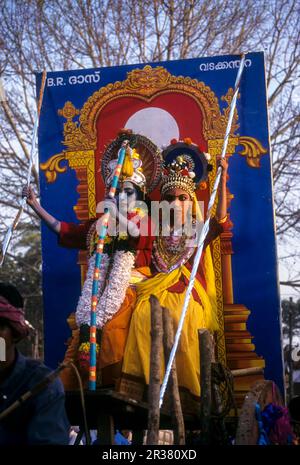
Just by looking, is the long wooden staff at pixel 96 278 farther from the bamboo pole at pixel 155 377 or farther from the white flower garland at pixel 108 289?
the bamboo pole at pixel 155 377

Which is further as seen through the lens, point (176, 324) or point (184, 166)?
point (184, 166)

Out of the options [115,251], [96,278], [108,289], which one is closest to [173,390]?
[96,278]

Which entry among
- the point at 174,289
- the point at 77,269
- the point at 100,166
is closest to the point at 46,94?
the point at 100,166

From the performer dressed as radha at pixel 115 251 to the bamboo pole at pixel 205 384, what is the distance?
1635mm

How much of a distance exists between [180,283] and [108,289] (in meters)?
0.64

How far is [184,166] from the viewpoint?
29.3ft

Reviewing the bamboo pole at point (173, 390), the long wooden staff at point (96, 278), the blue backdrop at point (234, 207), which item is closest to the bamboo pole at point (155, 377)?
the bamboo pole at point (173, 390)

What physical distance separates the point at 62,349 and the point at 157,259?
1.25m

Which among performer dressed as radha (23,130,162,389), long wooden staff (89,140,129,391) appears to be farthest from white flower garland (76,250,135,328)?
long wooden staff (89,140,129,391)

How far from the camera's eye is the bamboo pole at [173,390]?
264 inches

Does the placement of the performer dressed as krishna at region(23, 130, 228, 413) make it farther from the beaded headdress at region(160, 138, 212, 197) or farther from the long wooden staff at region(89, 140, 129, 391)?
the long wooden staff at region(89, 140, 129, 391)

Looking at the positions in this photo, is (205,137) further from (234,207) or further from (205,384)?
(205,384)

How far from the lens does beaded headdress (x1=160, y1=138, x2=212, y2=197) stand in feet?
28.9

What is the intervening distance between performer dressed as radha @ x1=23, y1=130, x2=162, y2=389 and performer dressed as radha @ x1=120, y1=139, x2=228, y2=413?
0.10m
